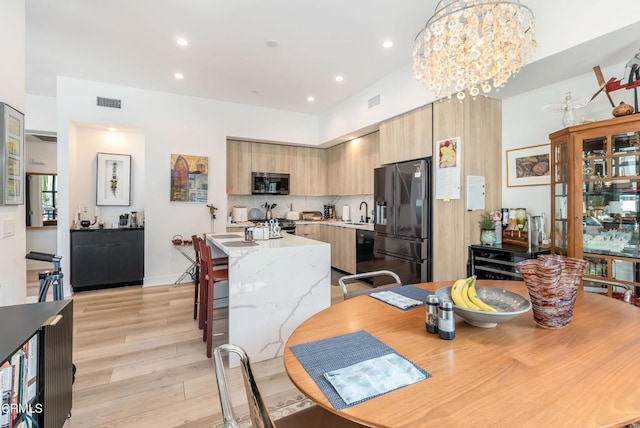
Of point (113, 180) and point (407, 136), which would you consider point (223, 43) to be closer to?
point (407, 136)

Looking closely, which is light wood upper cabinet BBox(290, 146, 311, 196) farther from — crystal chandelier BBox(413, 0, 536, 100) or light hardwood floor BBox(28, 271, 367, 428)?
crystal chandelier BBox(413, 0, 536, 100)

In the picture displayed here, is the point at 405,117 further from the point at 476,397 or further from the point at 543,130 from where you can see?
the point at 476,397

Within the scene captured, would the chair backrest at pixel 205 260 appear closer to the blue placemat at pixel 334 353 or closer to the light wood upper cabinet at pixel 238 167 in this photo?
the blue placemat at pixel 334 353

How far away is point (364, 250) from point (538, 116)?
279 cm

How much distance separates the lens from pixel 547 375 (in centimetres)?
88

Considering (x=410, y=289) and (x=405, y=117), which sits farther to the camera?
(x=405, y=117)

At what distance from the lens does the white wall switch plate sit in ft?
6.16

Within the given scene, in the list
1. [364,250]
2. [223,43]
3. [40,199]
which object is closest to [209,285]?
[223,43]

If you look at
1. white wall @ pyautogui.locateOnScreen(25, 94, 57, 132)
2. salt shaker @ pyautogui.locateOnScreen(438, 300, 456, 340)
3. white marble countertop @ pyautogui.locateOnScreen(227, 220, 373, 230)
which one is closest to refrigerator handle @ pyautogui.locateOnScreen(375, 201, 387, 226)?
white marble countertop @ pyautogui.locateOnScreen(227, 220, 373, 230)

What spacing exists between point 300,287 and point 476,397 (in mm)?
1895

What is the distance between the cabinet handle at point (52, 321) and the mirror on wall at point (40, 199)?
5943 millimetres

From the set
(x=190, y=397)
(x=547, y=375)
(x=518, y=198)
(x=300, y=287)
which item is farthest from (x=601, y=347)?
(x=518, y=198)

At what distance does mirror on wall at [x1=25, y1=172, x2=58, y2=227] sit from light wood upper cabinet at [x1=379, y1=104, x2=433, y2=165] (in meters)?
6.20

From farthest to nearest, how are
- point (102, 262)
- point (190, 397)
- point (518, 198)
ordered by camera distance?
1. point (102, 262)
2. point (518, 198)
3. point (190, 397)
